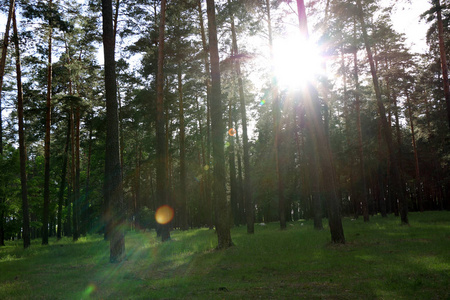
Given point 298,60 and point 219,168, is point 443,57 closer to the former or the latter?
point 298,60

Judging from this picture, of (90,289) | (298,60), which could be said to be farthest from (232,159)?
(90,289)

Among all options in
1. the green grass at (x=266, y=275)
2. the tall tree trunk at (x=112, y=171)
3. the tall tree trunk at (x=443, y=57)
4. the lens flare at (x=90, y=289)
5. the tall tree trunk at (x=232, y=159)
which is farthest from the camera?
the tall tree trunk at (x=232, y=159)

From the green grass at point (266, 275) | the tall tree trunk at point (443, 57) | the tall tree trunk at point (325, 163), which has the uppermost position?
the tall tree trunk at point (443, 57)

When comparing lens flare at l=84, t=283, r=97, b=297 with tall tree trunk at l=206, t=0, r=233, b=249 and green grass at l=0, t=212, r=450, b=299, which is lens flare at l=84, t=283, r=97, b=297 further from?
tall tree trunk at l=206, t=0, r=233, b=249

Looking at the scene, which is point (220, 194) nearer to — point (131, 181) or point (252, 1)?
point (252, 1)

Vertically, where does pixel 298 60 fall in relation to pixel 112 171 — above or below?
above

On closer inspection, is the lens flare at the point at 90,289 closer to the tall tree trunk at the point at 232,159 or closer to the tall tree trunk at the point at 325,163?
the tall tree trunk at the point at 325,163

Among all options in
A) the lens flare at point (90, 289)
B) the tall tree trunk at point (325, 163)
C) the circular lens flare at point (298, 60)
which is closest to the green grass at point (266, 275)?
the lens flare at point (90, 289)

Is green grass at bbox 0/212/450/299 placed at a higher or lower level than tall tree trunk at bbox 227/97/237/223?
lower

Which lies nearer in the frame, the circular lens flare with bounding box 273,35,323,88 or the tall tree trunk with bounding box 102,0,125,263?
the tall tree trunk with bounding box 102,0,125,263

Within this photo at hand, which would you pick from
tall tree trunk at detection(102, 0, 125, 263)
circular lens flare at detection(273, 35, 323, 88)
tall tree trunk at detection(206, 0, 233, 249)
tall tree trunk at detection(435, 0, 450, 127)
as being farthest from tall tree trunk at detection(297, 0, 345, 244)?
tall tree trunk at detection(435, 0, 450, 127)

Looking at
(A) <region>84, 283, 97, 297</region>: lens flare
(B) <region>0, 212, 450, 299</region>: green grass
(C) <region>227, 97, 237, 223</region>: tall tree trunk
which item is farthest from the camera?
(C) <region>227, 97, 237, 223</region>: tall tree trunk

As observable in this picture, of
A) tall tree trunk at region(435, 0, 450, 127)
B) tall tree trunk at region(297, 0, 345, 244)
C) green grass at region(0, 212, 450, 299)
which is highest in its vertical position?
tall tree trunk at region(435, 0, 450, 127)

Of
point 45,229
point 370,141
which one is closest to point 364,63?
point 370,141
